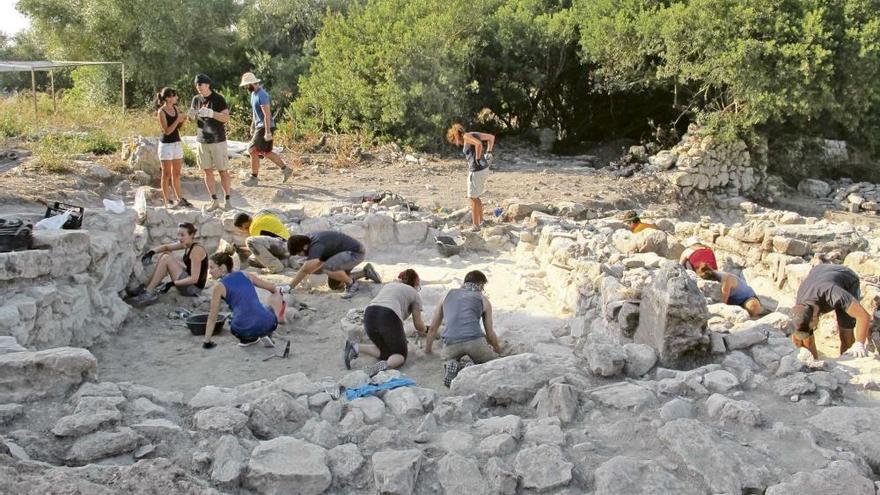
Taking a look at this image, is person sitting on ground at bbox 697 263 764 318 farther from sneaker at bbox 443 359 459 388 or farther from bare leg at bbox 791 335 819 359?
sneaker at bbox 443 359 459 388

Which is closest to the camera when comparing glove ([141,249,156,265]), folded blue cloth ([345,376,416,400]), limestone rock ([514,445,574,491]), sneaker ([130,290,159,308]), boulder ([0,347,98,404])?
limestone rock ([514,445,574,491])

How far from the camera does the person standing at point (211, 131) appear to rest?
9.88m

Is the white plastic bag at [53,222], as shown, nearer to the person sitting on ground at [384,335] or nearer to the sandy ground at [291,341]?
the sandy ground at [291,341]

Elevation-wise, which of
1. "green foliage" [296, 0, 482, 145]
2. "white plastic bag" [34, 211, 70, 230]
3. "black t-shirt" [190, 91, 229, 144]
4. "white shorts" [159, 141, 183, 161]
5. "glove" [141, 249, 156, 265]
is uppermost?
"green foliage" [296, 0, 482, 145]

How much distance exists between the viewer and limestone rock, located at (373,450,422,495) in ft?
12.4

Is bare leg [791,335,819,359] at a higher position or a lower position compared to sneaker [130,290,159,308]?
higher

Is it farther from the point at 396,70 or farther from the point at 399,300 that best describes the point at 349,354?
the point at 396,70

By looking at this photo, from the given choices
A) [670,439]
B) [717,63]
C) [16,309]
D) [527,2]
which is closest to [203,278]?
[16,309]

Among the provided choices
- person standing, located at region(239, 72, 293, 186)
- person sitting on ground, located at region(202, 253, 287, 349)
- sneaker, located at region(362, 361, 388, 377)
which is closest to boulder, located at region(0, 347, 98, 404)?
sneaker, located at region(362, 361, 388, 377)

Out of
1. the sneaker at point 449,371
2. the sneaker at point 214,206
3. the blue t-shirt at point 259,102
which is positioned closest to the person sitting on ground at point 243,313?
the sneaker at point 449,371

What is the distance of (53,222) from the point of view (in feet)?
23.6

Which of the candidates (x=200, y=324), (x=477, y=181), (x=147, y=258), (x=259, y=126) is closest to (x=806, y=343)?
(x=477, y=181)

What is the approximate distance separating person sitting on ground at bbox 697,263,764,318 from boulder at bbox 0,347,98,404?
5631mm

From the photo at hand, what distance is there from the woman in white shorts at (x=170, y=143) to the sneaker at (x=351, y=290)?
10.2ft
